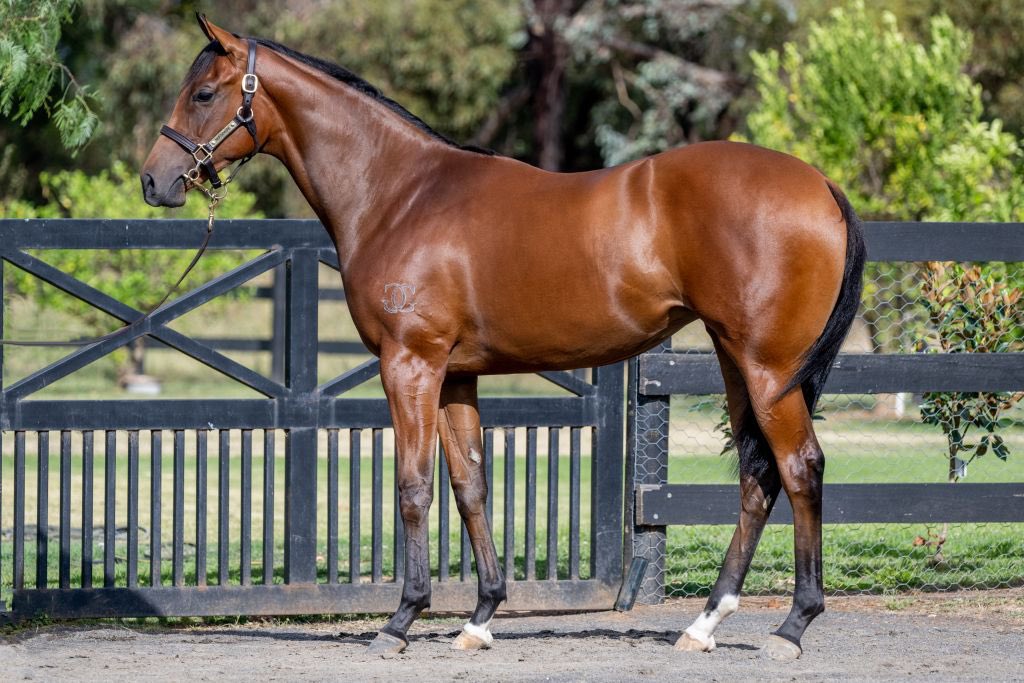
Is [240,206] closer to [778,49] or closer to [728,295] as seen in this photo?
[778,49]

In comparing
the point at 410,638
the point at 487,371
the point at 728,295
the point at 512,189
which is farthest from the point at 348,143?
the point at 410,638

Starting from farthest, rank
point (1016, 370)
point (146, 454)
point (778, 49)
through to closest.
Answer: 1. point (778, 49)
2. point (146, 454)
3. point (1016, 370)

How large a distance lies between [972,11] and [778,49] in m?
4.02

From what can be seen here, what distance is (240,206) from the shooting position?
16.0 meters

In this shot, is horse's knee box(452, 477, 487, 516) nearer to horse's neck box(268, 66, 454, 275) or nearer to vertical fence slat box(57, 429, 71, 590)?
horse's neck box(268, 66, 454, 275)

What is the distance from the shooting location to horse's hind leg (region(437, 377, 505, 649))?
505cm

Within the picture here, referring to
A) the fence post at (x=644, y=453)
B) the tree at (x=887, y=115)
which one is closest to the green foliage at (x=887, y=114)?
the tree at (x=887, y=115)

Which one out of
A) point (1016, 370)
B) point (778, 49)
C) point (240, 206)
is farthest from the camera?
point (778, 49)

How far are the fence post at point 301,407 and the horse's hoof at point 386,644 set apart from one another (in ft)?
3.38

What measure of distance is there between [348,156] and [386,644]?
6.51 feet

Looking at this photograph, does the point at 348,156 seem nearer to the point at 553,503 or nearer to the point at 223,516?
the point at 223,516

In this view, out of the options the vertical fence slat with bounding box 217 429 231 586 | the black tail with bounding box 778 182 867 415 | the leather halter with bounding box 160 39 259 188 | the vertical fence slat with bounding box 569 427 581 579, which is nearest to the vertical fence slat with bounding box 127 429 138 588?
the vertical fence slat with bounding box 217 429 231 586

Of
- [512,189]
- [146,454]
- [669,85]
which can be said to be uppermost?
[669,85]

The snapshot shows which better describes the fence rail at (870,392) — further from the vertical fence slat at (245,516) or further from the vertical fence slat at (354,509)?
the vertical fence slat at (245,516)
